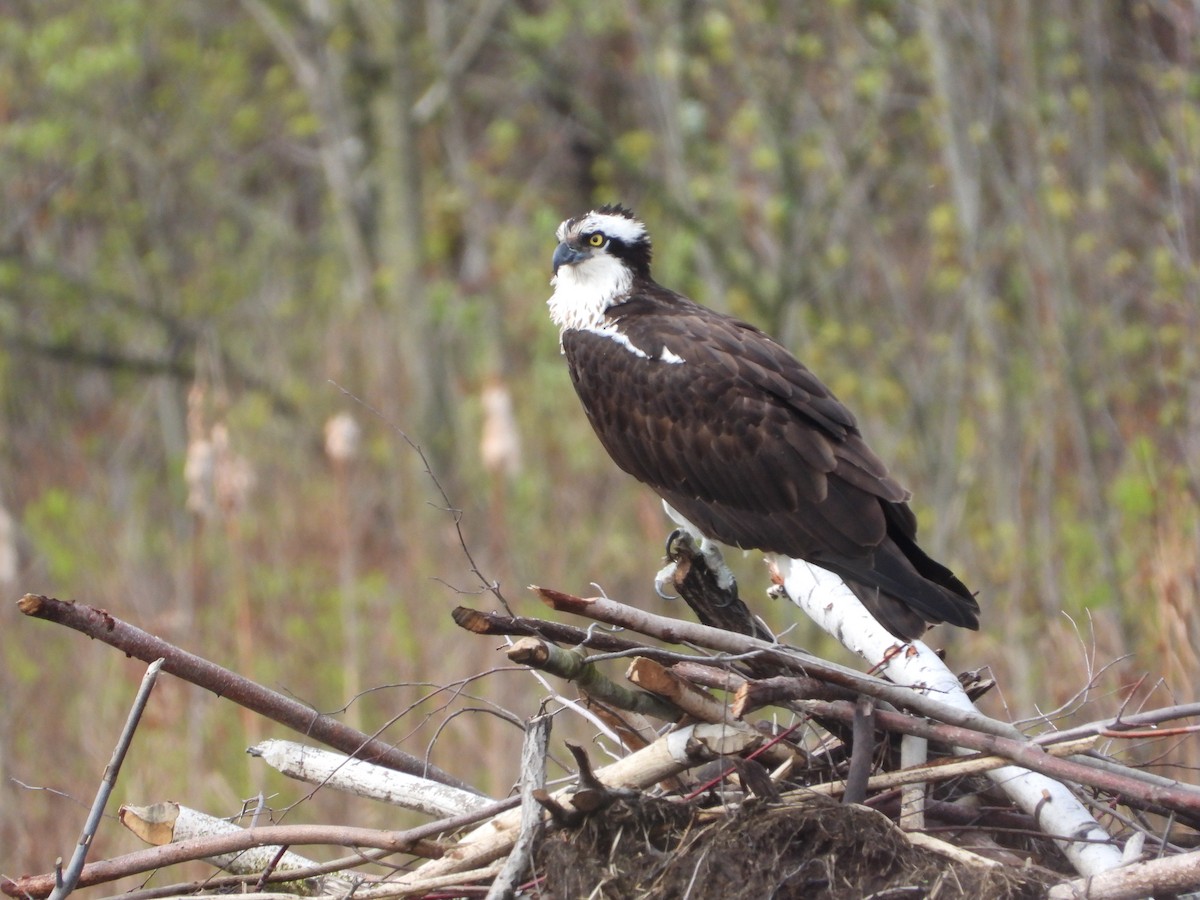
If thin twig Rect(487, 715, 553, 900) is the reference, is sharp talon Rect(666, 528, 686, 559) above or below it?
above

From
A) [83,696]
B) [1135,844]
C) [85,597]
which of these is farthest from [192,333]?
[1135,844]

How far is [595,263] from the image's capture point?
19.7 feet

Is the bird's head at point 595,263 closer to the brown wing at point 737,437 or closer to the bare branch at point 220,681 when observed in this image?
the brown wing at point 737,437

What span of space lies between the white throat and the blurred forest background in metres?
1.72

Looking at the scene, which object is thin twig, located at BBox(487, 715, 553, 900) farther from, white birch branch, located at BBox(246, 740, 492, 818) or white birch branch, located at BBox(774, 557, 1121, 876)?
white birch branch, located at BBox(774, 557, 1121, 876)

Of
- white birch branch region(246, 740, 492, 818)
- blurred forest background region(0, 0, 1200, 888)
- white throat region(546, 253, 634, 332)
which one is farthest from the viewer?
blurred forest background region(0, 0, 1200, 888)

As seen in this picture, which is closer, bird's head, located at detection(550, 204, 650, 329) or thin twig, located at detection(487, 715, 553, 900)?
thin twig, located at detection(487, 715, 553, 900)

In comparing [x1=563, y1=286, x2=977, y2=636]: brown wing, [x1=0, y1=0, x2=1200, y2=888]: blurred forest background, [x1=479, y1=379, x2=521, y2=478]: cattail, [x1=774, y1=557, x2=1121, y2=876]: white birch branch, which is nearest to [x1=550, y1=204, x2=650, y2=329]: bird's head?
[x1=563, y1=286, x2=977, y2=636]: brown wing

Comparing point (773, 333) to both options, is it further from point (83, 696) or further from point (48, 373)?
point (48, 373)

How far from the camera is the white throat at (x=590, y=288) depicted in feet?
19.6

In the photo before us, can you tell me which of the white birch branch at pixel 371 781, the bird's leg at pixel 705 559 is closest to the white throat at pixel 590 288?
the bird's leg at pixel 705 559

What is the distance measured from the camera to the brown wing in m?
5.16

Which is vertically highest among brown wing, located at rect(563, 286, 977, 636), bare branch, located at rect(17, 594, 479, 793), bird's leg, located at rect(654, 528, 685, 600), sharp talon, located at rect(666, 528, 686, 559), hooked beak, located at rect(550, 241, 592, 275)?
hooked beak, located at rect(550, 241, 592, 275)

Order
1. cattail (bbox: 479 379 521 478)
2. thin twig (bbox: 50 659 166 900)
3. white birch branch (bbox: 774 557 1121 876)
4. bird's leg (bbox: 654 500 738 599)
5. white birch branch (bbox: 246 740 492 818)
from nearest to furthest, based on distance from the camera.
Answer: thin twig (bbox: 50 659 166 900) → white birch branch (bbox: 774 557 1121 876) → white birch branch (bbox: 246 740 492 818) → bird's leg (bbox: 654 500 738 599) → cattail (bbox: 479 379 521 478)
